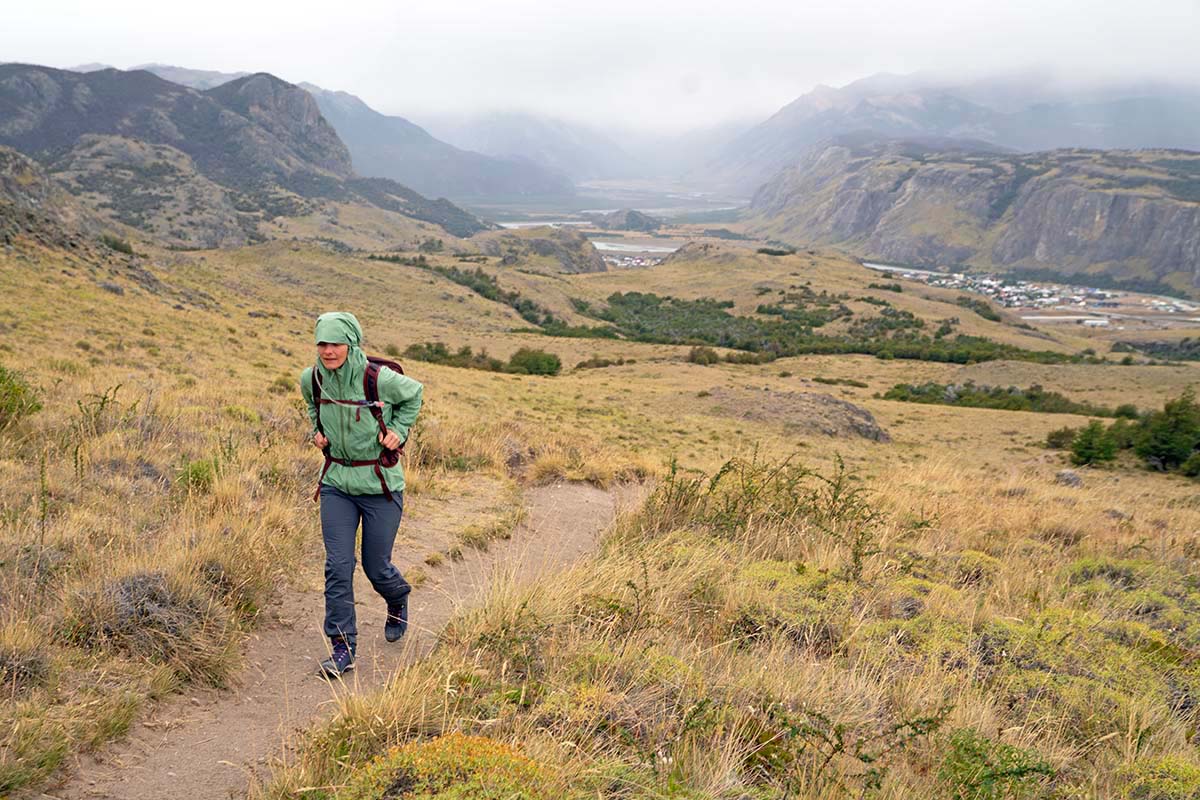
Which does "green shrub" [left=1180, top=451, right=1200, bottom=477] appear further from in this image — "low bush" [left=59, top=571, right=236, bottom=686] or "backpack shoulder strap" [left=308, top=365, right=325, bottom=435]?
"low bush" [left=59, top=571, right=236, bottom=686]

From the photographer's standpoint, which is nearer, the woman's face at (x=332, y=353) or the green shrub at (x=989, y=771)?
the green shrub at (x=989, y=771)

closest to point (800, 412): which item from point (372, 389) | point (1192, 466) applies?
point (1192, 466)

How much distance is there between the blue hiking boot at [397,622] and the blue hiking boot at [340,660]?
43 centimetres

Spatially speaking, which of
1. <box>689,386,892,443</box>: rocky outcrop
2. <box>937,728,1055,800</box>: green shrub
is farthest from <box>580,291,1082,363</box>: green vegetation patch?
<box>937,728,1055,800</box>: green shrub

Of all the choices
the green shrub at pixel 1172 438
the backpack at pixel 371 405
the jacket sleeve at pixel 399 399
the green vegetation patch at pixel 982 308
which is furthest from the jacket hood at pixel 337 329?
the green vegetation patch at pixel 982 308

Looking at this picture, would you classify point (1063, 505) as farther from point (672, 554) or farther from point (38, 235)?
point (38, 235)

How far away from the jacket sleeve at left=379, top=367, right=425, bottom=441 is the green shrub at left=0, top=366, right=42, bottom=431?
5.32 meters

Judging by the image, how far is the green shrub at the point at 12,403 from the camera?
272 inches

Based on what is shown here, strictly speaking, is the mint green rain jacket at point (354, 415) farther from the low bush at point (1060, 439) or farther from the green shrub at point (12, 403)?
the low bush at point (1060, 439)

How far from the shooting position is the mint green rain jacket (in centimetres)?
418

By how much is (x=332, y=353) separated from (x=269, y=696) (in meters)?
2.01

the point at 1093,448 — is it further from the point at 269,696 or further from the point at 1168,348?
the point at 1168,348

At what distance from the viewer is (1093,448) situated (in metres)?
24.4

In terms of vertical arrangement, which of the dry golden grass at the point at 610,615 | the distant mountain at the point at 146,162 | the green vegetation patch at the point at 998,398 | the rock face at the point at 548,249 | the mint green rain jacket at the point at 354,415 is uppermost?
the distant mountain at the point at 146,162
